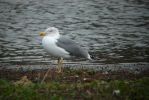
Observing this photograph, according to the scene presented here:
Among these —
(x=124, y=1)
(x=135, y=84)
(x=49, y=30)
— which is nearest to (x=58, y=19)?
(x=124, y=1)

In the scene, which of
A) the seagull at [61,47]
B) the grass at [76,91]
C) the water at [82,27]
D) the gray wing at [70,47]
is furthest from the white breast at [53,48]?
the water at [82,27]

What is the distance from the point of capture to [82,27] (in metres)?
25.4

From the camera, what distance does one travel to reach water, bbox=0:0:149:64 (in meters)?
18.4

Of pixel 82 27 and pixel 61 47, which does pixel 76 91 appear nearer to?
pixel 61 47

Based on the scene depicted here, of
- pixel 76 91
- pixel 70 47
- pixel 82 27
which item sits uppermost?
pixel 82 27

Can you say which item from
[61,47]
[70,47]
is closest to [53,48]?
[61,47]

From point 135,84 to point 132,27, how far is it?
1508 cm

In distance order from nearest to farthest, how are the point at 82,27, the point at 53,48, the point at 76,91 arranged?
1. the point at 76,91
2. the point at 53,48
3. the point at 82,27

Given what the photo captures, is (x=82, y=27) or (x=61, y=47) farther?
(x=82, y=27)

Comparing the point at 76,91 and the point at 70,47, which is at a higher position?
the point at 70,47

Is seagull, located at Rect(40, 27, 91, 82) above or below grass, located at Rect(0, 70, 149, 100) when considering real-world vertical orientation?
above

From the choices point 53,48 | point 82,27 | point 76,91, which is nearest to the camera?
point 76,91

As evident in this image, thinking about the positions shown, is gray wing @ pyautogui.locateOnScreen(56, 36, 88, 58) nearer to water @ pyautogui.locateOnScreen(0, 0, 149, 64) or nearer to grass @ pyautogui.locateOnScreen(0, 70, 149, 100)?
grass @ pyautogui.locateOnScreen(0, 70, 149, 100)

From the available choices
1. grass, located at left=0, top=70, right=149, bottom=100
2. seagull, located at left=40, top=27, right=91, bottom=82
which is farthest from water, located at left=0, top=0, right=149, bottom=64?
grass, located at left=0, top=70, right=149, bottom=100
